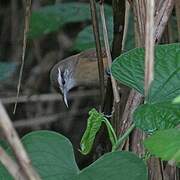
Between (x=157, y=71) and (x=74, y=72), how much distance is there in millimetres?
3070

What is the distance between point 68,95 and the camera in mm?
4289

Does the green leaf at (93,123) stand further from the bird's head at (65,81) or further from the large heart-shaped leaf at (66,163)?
the bird's head at (65,81)

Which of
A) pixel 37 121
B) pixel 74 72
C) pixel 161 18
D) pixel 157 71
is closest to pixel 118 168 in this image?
pixel 157 71

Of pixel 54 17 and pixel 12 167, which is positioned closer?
pixel 12 167

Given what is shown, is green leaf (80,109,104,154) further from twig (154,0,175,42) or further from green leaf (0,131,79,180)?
twig (154,0,175,42)

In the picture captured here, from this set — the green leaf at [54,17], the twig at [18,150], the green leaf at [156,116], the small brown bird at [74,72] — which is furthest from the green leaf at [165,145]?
the small brown bird at [74,72]

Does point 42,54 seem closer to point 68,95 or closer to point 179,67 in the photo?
point 68,95

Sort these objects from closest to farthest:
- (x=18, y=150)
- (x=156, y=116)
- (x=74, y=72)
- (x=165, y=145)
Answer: (x=18, y=150), (x=165, y=145), (x=156, y=116), (x=74, y=72)

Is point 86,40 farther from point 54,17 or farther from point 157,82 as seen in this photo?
point 157,82

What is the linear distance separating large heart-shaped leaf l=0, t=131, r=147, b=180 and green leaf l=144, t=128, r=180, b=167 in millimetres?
177

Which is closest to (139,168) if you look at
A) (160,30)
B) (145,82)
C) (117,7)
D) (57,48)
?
(145,82)

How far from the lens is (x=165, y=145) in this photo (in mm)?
1159

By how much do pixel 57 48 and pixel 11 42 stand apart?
42 centimetres

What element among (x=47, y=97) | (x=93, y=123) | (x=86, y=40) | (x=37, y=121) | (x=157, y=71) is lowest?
(x=37, y=121)
